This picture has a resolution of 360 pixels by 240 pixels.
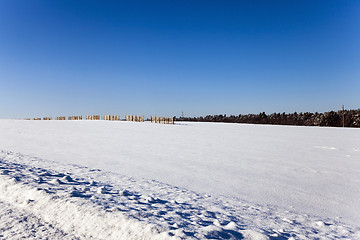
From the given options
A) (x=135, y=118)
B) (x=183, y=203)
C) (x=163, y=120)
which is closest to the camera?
(x=183, y=203)

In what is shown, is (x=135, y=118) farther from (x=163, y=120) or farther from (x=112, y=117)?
(x=163, y=120)

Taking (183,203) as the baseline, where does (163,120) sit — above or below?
above

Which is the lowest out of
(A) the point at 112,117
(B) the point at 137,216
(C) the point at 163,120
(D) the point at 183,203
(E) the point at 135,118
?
(D) the point at 183,203

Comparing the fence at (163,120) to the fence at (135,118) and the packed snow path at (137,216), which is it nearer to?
the fence at (135,118)

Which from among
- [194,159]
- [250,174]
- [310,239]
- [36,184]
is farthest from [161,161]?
[310,239]

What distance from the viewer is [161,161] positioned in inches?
408

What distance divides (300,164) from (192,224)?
782cm

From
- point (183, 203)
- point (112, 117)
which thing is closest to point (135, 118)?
point (112, 117)

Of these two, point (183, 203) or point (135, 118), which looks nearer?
point (183, 203)

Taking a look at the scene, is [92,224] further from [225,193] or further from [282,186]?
[282,186]

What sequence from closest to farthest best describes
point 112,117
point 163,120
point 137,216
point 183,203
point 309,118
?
point 137,216
point 183,203
point 163,120
point 112,117
point 309,118

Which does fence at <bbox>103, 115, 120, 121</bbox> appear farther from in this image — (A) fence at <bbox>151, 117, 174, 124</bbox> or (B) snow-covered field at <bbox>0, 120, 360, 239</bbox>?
(B) snow-covered field at <bbox>0, 120, 360, 239</bbox>

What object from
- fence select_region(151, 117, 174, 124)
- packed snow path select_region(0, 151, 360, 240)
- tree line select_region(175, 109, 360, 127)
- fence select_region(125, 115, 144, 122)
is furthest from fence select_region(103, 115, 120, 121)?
packed snow path select_region(0, 151, 360, 240)

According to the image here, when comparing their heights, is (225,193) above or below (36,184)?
below
